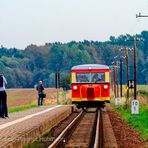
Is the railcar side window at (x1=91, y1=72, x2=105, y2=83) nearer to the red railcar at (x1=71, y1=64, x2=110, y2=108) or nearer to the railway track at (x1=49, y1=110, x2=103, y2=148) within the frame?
the red railcar at (x1=71, y1=64, x2=110, y2=108)

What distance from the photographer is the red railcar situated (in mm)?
45844

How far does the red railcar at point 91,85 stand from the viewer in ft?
150

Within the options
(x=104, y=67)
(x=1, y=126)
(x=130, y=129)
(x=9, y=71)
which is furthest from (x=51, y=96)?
(x=9, y=71)

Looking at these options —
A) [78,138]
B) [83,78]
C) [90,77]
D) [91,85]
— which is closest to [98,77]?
[90,77]

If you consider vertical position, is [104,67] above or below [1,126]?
above

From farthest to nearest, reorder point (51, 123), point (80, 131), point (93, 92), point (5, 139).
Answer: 1. point (93, 92)
2. point (51, 123)
3. point (80, 131)
4. point (5, 139)

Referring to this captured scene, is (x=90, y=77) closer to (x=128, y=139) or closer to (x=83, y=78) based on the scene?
(x=83, y=78)

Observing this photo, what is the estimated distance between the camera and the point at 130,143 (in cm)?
2277

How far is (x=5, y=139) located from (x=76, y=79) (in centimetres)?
2736

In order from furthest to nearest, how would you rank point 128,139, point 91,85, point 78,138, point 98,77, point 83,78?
1. point 83,78
2. point 98,77
3. point 91,85
4. point 78,138
5. point 128,139

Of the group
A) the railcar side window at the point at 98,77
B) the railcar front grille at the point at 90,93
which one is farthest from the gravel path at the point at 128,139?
the railcar side window at the point at 98,77

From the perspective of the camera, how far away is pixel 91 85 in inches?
1807

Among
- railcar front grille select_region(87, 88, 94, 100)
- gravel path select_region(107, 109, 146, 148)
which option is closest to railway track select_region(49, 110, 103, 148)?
gravel path select_region(107, 109, 146, 148)

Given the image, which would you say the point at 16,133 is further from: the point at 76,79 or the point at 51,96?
the point at 51,96
